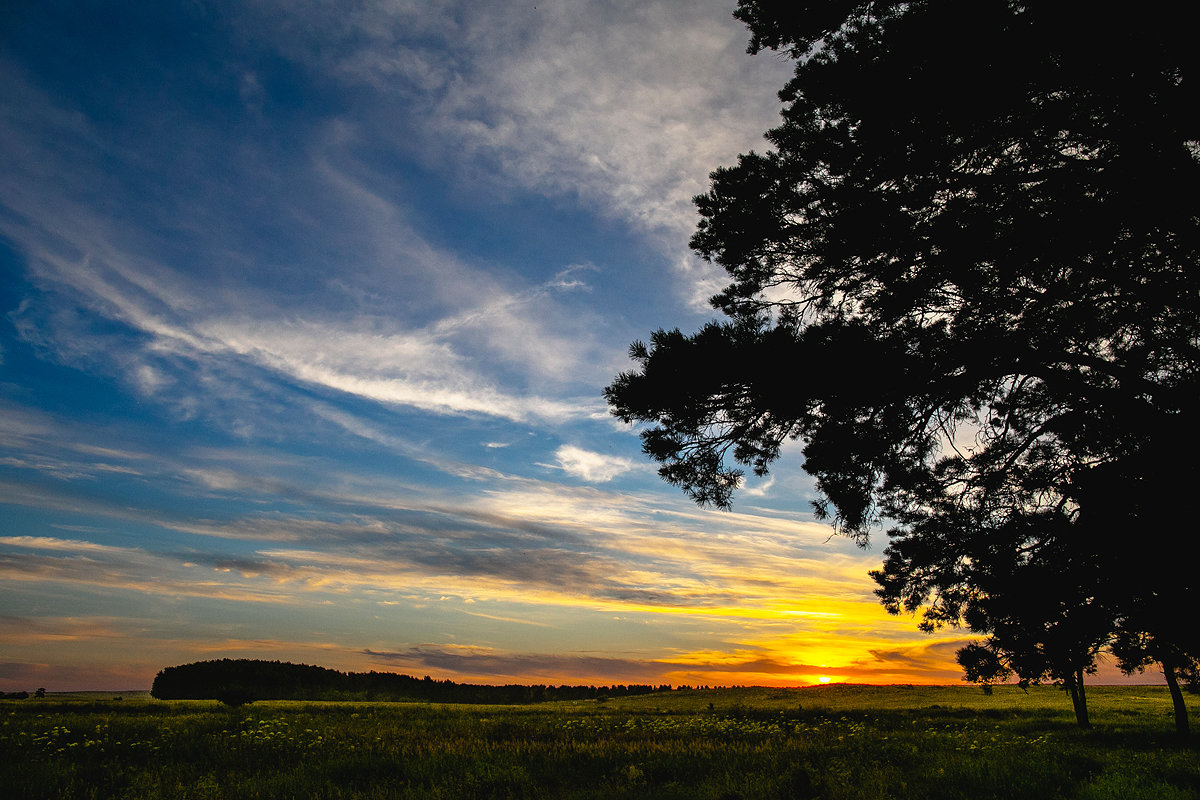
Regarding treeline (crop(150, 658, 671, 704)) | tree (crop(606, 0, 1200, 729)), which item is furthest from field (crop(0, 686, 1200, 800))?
treeline (crop(150, 658, 671, 704))

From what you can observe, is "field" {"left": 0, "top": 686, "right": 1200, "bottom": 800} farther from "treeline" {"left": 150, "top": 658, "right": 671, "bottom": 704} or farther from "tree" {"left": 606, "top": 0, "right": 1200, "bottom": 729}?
"treeline" {"left": 150, "top": 658, "right": 671, "bottom": 704}

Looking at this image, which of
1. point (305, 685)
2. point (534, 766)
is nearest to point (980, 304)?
point (534, 766)

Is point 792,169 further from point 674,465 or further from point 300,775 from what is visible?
point 300,775

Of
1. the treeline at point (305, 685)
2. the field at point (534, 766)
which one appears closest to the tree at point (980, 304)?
the field at point (534, 766)

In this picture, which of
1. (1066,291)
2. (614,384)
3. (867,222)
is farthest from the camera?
(614,384)

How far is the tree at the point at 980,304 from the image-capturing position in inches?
223

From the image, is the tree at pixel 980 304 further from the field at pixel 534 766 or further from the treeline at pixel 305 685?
the treeline at pixel 305 685

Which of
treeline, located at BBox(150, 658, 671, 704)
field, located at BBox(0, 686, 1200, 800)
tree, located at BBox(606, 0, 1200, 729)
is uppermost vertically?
tree, located at BBox(606, 0, 1200, 729)

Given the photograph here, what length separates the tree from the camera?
5652 mm

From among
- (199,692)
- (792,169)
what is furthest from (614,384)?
(199,692)

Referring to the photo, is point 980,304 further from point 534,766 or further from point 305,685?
point 305,685

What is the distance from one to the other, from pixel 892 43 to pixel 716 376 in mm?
4562

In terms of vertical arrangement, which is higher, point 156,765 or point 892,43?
point 892,43

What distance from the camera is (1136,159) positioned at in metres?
5.50
